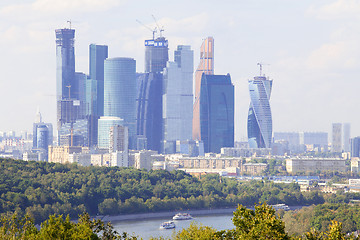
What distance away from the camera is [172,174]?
14125 centimetres

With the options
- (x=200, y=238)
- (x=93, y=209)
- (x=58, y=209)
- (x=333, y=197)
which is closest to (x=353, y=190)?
(x=333, y=197)

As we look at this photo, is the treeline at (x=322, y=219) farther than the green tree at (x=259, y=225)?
Yes

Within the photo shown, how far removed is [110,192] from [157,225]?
625 inches

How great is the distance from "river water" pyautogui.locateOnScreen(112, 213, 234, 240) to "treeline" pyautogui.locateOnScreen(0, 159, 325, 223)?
5.33 metres

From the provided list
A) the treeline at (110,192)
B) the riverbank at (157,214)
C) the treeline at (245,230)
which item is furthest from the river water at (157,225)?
the treeline at (245,230)

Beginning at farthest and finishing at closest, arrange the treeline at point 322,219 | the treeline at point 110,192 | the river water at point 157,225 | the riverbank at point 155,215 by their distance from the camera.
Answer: the riverbank at point 155,215 → the treeline at point 110,192 → the river water at point 157,225 → the treeline at point 322,219

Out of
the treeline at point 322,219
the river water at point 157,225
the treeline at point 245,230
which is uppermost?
the treeline at point 245,230

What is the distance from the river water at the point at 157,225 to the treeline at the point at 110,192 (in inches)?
210

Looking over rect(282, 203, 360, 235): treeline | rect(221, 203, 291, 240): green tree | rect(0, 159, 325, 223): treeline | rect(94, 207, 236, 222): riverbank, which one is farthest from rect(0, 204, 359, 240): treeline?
rect(94, 207, 236, 222): riverbank

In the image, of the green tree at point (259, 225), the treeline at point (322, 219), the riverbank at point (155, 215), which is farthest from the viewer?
the riverbank at point (155, 215)

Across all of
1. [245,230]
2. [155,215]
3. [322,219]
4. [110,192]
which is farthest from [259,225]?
[110,192]

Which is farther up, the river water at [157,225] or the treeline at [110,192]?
the treeline at [110,192]

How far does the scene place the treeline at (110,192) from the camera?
10112cm

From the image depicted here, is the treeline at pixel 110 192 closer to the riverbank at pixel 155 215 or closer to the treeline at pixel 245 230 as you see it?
the riverbank at pixel 155 215
